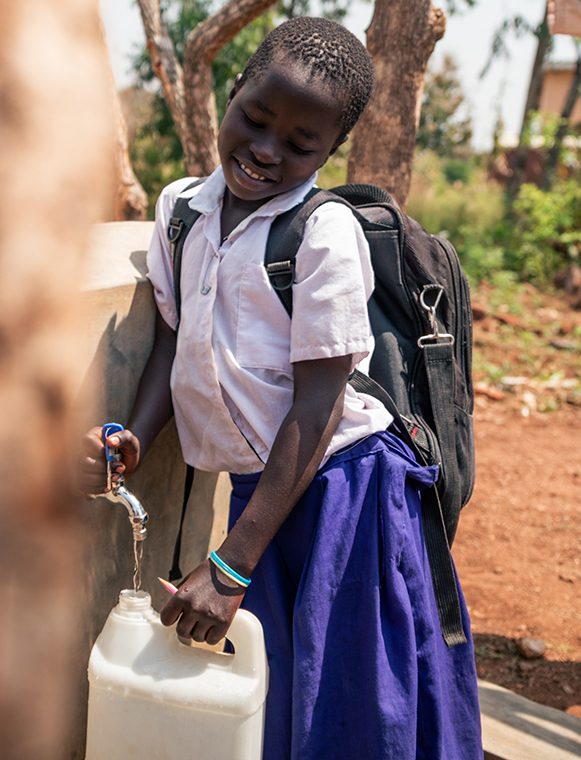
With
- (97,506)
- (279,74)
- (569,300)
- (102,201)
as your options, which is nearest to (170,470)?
(97,506)

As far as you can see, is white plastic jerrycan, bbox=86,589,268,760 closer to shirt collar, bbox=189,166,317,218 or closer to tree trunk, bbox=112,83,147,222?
shirt collar, bbox=189,166,317,218

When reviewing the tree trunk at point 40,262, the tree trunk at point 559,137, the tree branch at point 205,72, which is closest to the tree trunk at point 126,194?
the tree branch at point 205,72

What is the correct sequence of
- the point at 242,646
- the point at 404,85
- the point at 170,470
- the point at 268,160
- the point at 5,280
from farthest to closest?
the point at 404,85 → the point at 170,470 → the point at 268,160 → the point at 242,646 → the point at 5,280

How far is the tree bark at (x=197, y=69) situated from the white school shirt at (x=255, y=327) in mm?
2580

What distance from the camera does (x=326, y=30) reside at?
4.83 feet

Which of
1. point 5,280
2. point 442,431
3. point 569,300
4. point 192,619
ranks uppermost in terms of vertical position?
point 5,280

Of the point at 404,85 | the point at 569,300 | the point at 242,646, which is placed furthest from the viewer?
the point at 569,300

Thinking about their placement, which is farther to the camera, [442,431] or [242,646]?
[442,431]

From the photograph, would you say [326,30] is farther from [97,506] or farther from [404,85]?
[404,85]

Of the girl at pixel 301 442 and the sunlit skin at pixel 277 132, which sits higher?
the sunlit skin at pixel 277 132

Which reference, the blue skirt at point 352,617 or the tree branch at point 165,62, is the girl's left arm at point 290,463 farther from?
the tree branch at point 165,62

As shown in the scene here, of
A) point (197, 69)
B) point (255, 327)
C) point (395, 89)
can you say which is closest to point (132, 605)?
point (255, 327)

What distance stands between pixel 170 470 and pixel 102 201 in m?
1.23

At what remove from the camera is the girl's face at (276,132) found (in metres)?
1.42
